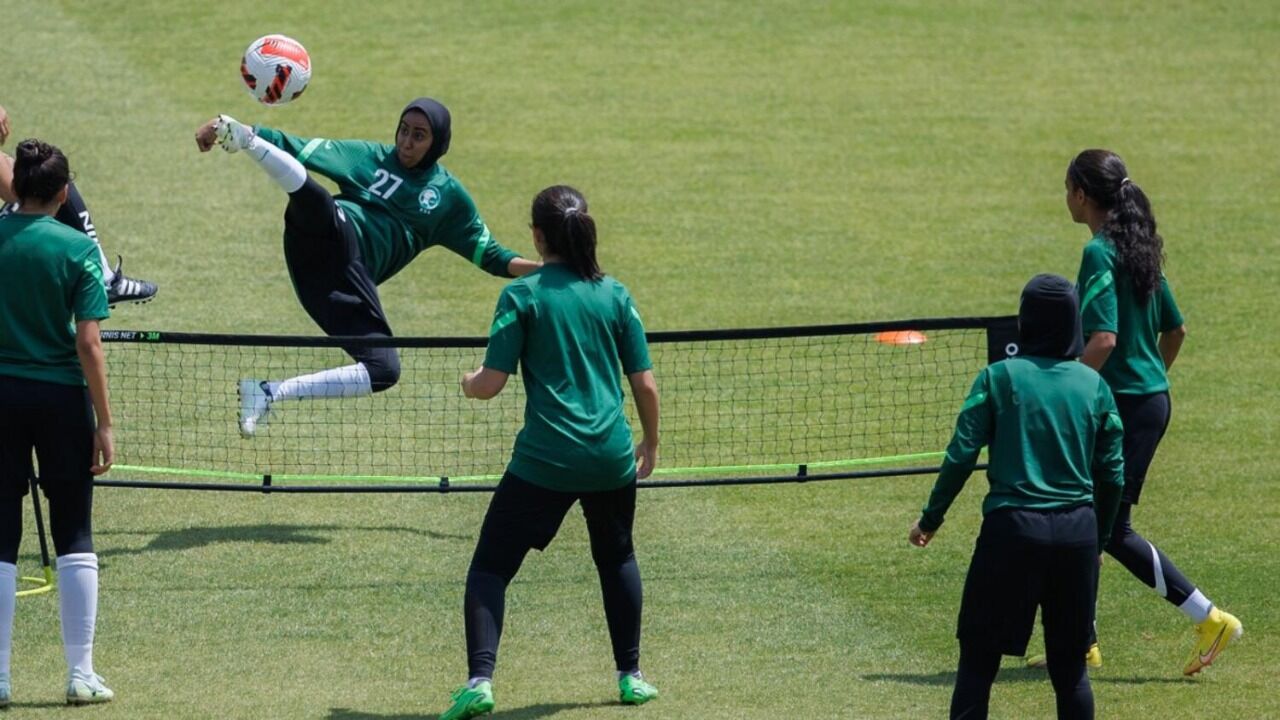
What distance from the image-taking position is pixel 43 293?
7.38 m

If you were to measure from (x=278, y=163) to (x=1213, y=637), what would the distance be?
5.59 m

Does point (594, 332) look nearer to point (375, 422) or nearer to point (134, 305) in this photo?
point (375, 422)

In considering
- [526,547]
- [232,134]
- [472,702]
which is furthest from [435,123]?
[472,702]

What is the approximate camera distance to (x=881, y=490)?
464 inches

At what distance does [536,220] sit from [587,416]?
88 cm

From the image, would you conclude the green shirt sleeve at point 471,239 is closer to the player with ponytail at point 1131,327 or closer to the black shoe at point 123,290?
the black shoe at point 123,290

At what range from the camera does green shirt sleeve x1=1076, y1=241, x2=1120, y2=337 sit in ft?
25.6

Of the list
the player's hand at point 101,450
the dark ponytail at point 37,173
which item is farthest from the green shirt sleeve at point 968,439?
the dark ponytail at point 37,173

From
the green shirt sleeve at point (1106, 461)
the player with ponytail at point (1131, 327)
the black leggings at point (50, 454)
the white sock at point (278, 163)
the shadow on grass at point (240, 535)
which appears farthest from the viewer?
the shadow on grass at point (240, 535)

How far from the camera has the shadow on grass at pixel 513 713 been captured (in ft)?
25.1

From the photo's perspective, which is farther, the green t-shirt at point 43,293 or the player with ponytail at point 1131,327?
the player with ponytail at point 1131,327

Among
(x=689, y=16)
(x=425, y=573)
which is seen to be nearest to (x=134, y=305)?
(x=425, y=573)

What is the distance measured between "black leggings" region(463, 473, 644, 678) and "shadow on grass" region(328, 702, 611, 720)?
39cm

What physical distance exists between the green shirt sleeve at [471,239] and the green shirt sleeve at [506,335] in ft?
11.8
